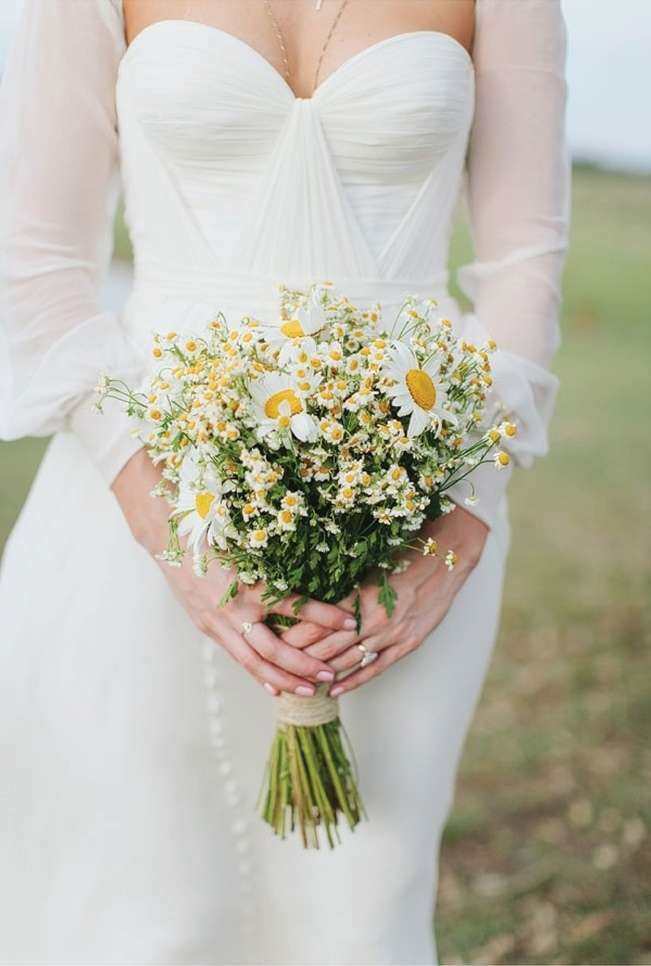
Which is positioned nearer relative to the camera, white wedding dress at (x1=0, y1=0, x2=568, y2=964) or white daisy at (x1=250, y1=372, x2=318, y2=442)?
white daisy at (x1=250, y1=372, x2=318, y2=442)

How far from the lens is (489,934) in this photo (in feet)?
10.7

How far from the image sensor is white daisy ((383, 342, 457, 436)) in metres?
1.64

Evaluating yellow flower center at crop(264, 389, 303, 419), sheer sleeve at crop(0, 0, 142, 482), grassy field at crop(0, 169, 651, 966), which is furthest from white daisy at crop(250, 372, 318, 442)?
grassy field at crop(0, 169, 651, 966)

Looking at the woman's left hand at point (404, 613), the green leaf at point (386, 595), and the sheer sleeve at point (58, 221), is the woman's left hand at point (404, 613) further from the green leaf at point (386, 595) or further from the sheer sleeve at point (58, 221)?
the sheer sleeve at point (58, 221)

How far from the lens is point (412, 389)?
5.45 ft

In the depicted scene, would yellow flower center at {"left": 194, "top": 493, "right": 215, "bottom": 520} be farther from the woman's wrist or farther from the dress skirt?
the dress skirt

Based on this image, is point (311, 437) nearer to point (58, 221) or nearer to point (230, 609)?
point (230, 609)

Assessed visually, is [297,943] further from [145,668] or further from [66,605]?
[66,605]

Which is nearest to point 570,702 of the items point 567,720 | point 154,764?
point 567,720

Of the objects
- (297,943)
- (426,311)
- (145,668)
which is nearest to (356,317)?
(426,311)

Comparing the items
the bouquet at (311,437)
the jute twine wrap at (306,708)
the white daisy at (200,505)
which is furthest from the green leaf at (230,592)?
the jute twine wrap at (306,708)

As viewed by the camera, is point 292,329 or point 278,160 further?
point 278,160

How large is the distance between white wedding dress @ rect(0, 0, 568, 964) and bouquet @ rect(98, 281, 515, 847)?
292 millimetres

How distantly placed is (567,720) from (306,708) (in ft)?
8.84
